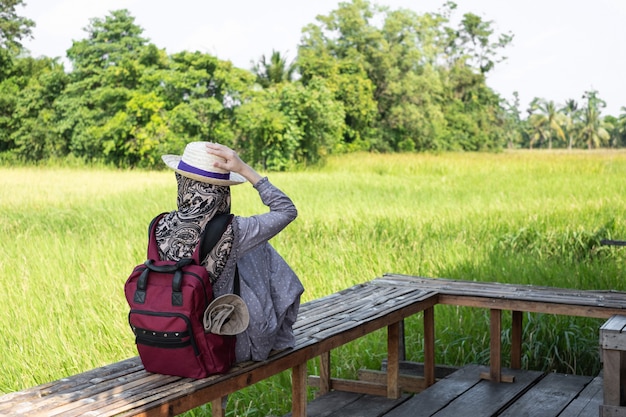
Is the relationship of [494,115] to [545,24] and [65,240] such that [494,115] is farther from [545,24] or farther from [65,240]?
[65,240]

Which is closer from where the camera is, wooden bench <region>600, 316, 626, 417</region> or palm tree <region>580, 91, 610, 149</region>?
wooden bench <region>600, 316, 626, 417</region>

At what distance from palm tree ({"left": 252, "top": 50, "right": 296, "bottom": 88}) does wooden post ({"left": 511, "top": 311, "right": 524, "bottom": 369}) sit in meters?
26.3

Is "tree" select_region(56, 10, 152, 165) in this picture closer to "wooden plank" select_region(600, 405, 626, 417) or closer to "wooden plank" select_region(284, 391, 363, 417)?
"wooden plank" select_region(284, 391, 363, 417)

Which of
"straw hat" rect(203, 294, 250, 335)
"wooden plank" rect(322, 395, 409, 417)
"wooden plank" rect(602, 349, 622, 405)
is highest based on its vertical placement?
"straw hat" rect(203, 294, 250, 335)

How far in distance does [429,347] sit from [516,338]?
527 millimetres

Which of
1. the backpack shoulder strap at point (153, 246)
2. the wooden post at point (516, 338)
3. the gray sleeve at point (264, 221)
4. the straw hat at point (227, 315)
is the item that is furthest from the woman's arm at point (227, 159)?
the wooden post at point (516, 338)

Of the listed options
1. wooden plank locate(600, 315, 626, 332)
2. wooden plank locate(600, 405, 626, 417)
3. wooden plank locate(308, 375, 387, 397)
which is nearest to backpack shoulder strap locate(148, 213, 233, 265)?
wooden plank locate(600, 315, 626, 332)

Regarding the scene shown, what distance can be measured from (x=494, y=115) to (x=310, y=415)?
109ft

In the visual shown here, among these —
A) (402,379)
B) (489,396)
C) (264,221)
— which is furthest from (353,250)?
(264,221)

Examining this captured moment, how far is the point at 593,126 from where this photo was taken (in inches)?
1697

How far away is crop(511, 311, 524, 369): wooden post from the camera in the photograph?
4805mm

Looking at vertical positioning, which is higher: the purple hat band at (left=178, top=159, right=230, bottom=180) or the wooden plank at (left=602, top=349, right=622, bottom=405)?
the purple hat band at (left=178, top=159, right=230, bottom=180)

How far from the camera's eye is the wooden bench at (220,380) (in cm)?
270

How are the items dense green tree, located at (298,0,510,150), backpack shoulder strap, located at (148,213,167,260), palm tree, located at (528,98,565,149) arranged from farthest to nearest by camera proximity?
palm tree, located at (528,98,565,149) → dense green tree, located at (298,0,510,150) → backpack shoulder strap, located at (148,213,167,260)
